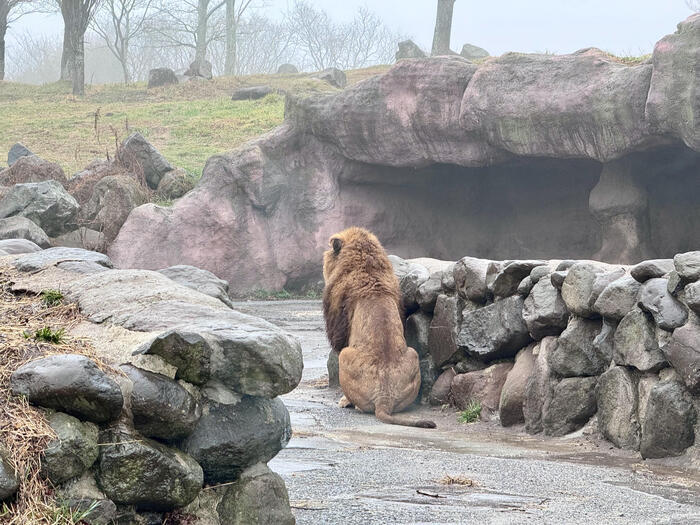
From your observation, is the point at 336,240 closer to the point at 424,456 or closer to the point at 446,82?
the point at 424,456

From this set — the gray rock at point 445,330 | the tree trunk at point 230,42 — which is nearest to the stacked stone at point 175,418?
the gray rock at point 445,330

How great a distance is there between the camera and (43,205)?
18.7m

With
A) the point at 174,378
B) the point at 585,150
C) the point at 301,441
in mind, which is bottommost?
the point at 301,441

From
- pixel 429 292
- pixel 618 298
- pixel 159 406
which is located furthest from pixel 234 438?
pixel 429 292

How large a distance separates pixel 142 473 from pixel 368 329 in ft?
16.8

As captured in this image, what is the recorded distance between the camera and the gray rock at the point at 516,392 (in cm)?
768

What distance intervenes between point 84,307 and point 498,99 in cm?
1208

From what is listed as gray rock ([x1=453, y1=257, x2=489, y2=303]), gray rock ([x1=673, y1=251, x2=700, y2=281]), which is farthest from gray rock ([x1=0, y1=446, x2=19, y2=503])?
gray rock ([x1=453, y1=257, x2=489, y2=303])

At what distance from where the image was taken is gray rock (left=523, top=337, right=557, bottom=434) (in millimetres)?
7312

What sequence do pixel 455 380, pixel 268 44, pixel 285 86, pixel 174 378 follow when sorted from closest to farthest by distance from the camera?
pixel 174 378 < pixel 455 380 < pixel 285 86 < pixel 268 44

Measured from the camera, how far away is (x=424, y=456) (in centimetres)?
633

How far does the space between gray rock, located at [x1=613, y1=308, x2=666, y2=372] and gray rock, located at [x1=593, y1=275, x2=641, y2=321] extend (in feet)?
0.32

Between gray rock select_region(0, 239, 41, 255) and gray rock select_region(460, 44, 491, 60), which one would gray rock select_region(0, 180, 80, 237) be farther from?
gray rock select_region(460, 44, 491, 60)

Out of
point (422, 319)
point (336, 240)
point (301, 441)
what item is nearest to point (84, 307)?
point (301, 441)
